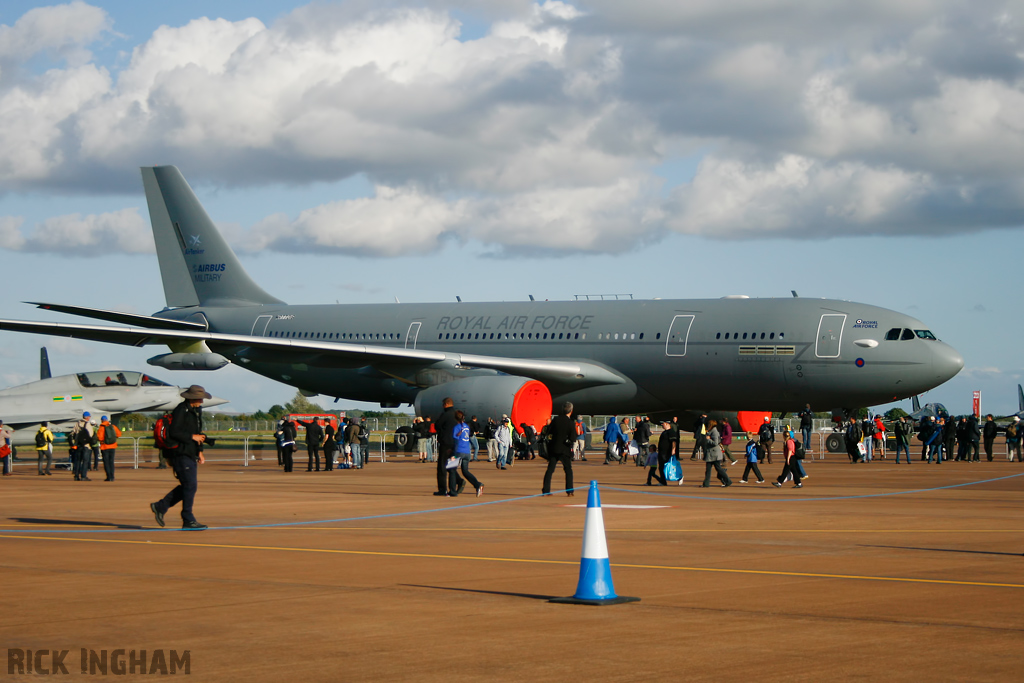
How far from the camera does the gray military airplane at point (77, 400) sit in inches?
1395

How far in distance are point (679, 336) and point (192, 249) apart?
2056cm

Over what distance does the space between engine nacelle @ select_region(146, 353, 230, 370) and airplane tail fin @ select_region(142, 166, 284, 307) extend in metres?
4.84

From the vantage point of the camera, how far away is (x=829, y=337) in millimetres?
30938

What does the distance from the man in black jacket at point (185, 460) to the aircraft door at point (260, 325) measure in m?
28.1

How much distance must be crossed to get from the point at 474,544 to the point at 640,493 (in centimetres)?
854

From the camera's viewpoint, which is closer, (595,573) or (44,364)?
(595,573)

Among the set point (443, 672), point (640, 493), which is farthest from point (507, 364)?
point (443, 672)

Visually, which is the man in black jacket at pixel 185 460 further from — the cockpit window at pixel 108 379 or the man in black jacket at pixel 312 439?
the cockpit window at pixel 108 379

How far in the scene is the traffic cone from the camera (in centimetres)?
839

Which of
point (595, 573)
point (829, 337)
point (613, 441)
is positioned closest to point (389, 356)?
point (613, 441)

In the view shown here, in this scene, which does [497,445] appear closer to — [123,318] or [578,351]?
[578,351]

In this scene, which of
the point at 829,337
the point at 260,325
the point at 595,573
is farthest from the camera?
the point at 260,325

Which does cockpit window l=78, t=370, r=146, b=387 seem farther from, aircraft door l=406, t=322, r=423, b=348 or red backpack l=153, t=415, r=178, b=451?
red backpack l=153, t=415, r=178, b=451

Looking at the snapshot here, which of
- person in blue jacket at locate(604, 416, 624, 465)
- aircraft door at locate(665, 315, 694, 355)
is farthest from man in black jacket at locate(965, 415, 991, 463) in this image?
person in blue jacket at locate(604, 416, 624, 465)
